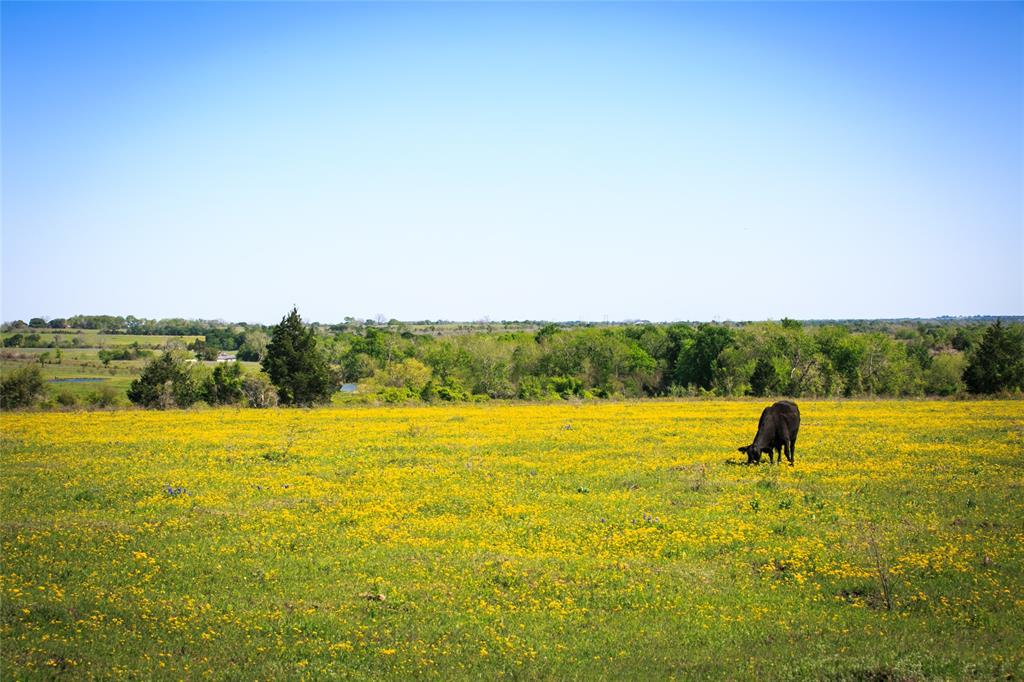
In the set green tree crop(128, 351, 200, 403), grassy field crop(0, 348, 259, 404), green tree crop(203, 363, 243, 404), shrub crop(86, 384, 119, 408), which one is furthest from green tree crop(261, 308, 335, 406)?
grassy field crop(0, 348, 259, 404)

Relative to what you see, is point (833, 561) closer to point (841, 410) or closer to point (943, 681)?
point (943, 681)

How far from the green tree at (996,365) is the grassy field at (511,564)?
1531 inches

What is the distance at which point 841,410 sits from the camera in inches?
1876

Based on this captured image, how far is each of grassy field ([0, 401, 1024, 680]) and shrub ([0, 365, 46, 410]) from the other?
3048 cm

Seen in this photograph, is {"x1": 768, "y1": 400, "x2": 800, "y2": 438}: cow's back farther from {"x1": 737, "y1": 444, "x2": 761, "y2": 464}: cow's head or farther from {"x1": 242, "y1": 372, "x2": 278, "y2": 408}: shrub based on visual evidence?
{"x1": 242, "y1": 372, "x2": 278, "y2": 408}: shrub

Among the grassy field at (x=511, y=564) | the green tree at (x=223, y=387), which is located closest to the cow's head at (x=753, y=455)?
the grassy field at (x=511, y=564)

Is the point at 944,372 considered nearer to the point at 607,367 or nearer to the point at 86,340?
the point at 607,367

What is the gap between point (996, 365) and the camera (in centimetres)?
6247

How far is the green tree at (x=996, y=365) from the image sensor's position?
6219 centimetres

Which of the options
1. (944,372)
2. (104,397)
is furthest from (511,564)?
(944,372)

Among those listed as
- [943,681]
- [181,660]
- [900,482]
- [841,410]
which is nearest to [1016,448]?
[900,482]

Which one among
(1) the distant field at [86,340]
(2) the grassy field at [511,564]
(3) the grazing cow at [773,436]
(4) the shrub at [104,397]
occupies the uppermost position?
(1) the distant field at [86,340]

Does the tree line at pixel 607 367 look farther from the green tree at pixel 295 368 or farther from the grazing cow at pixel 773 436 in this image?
the grazing cow at pixel 773 436

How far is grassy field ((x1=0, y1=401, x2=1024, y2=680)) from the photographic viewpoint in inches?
440
